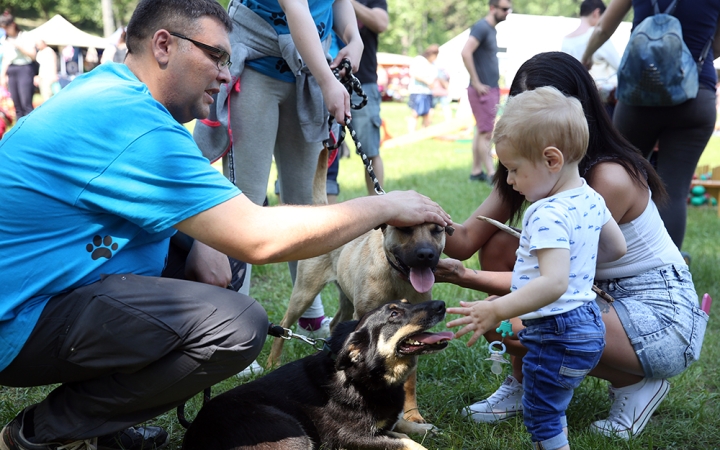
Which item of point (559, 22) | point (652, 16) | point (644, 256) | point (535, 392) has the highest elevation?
point (652, 16)

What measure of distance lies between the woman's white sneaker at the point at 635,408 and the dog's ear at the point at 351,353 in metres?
1.13

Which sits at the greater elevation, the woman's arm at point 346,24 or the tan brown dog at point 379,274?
the woman's arm at point 346,24

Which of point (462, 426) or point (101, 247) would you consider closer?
point (101, 247)

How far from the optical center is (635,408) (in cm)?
298

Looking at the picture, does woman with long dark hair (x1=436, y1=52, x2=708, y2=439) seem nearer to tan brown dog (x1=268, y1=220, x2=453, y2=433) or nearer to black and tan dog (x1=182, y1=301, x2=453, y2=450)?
tan brown dog (x1=268, y1=220, x2=453, y2=433)

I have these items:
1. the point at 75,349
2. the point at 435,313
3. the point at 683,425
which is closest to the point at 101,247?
the point at 75,349

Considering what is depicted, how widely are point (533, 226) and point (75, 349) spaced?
5.49ft

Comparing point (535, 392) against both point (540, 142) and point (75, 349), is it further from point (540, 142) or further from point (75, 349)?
point (75, 349)

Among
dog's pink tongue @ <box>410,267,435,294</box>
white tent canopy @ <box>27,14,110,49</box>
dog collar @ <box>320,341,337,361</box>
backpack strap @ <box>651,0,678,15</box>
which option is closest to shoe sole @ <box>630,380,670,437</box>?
dog's pink tongue @ <box>410,267,435,294</box>

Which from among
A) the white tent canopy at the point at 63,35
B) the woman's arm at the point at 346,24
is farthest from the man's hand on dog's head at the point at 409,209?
the white tent canopy at the point at 63,35

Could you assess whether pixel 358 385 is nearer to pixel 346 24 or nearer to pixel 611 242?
pixel 611 242

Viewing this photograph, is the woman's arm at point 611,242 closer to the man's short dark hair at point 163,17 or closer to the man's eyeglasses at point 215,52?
the man's eyeglasses at point 215,52

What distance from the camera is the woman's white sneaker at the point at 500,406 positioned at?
3.19 m

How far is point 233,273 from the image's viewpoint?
3221 mm
